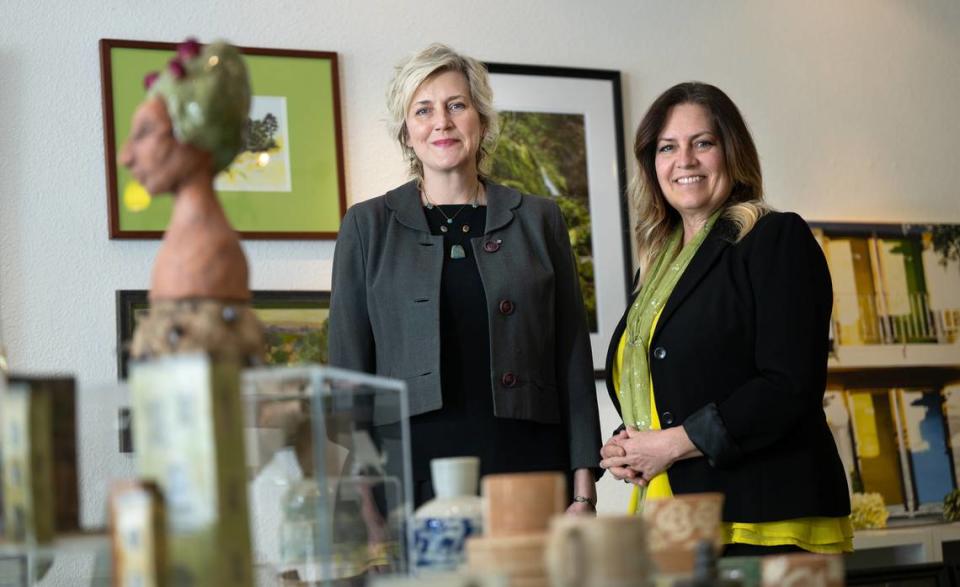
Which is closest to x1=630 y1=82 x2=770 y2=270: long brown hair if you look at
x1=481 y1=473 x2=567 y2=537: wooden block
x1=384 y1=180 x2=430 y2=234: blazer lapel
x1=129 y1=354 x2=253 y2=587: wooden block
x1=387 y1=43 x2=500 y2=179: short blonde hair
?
x1=387 y1=43 x2=500 y2=179: short blonde hair

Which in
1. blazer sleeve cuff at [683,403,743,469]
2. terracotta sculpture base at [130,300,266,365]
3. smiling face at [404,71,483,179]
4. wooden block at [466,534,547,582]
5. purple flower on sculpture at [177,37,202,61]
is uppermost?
smiling face at [404,71,483,179]

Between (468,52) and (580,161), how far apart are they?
1.51 ft

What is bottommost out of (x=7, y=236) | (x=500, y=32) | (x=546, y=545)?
(x=546, y=545)

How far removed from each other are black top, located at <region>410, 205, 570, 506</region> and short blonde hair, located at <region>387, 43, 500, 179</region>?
25 cm

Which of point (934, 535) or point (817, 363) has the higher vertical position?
point (817, 363)

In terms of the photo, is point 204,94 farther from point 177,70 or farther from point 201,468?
point 201,468

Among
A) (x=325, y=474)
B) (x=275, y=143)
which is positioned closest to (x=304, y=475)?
(x=325, y=474)

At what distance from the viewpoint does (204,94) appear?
1188mm

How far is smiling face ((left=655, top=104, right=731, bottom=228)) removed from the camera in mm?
2457

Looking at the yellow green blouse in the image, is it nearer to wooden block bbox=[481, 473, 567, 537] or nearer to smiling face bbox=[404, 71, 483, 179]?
smiling face bbox=[404, 71, 483, 179]

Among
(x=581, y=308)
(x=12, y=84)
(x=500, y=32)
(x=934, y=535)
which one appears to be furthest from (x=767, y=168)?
(x=12, y=84)

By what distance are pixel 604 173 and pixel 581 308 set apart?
1.26m

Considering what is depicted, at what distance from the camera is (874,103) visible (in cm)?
408

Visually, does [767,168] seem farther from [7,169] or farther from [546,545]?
[546,545]
